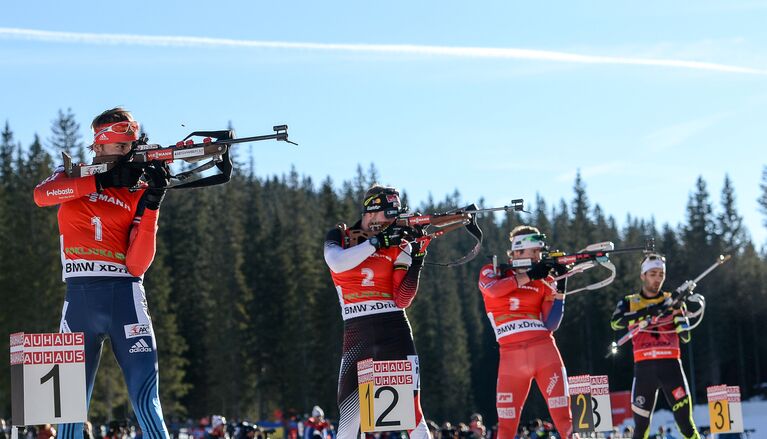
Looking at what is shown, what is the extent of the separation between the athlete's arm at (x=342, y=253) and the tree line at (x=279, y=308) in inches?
2185

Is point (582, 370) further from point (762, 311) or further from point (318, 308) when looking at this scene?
point (318, 308)

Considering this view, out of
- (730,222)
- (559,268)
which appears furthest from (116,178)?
(730,222)

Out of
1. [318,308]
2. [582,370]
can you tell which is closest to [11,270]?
[318,308]

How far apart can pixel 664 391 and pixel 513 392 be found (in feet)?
11.2

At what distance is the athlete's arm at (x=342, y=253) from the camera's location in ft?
36.1

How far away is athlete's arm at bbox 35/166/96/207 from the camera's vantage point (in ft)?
28.5

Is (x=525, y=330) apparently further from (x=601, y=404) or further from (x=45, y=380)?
(x=45, y=380)

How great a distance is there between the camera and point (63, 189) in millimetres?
8750

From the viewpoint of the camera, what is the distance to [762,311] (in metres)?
104

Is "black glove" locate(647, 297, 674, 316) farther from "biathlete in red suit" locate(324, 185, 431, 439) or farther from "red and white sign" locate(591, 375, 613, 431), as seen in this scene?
"biathlete in red suit" locate(324, 185, 431, 439)

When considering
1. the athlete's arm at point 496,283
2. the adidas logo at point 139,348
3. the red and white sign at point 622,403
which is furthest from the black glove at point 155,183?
the red and white sign at point 622,403

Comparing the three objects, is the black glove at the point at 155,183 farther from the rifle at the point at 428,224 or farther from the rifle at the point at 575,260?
the rifle at the point at 575,260

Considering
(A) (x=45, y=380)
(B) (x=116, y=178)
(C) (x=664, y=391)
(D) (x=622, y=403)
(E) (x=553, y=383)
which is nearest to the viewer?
(A) (x=45, y=380)

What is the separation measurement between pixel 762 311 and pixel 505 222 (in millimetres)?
64310
